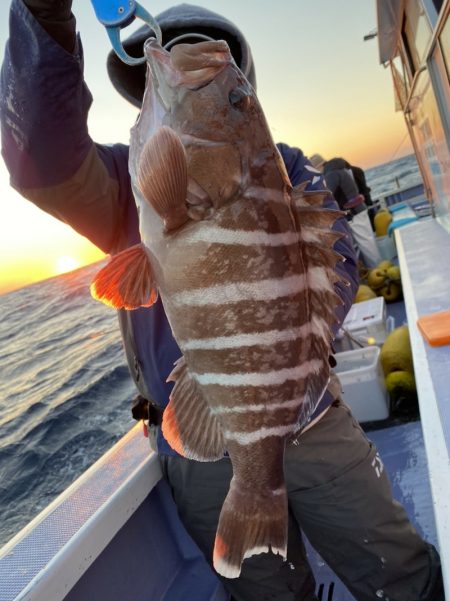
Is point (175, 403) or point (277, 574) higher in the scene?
point (175, 403)

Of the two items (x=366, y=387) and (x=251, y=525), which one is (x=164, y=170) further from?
(x=366, y=387)

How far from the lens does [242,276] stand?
123cm

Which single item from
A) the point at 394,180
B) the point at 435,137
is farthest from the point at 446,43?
the point at 394,180

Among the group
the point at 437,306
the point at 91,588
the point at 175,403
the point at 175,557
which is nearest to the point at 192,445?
the point at 175,403

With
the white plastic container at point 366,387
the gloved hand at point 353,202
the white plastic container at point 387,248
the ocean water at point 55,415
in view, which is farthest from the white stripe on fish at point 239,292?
the white plastic container at point 387,248

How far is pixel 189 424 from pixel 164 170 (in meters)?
0.75

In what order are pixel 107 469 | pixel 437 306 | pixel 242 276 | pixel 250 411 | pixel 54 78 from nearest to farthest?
pixel 242 276 → pixel 250 411 → pixel 54 78 → pixel 107 469 → pixel 437 306

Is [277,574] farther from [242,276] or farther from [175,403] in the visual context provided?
[242,276]

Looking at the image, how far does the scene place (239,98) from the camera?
1276 mm

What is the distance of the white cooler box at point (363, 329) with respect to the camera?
4.75 m

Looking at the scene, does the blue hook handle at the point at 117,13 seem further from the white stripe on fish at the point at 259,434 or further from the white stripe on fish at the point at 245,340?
the white stripe on fish at the point at 259,434

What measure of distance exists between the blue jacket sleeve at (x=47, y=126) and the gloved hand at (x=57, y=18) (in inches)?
0.9

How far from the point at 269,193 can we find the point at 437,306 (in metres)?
→ 2.51

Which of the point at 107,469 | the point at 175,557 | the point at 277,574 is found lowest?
the point at 175,557
